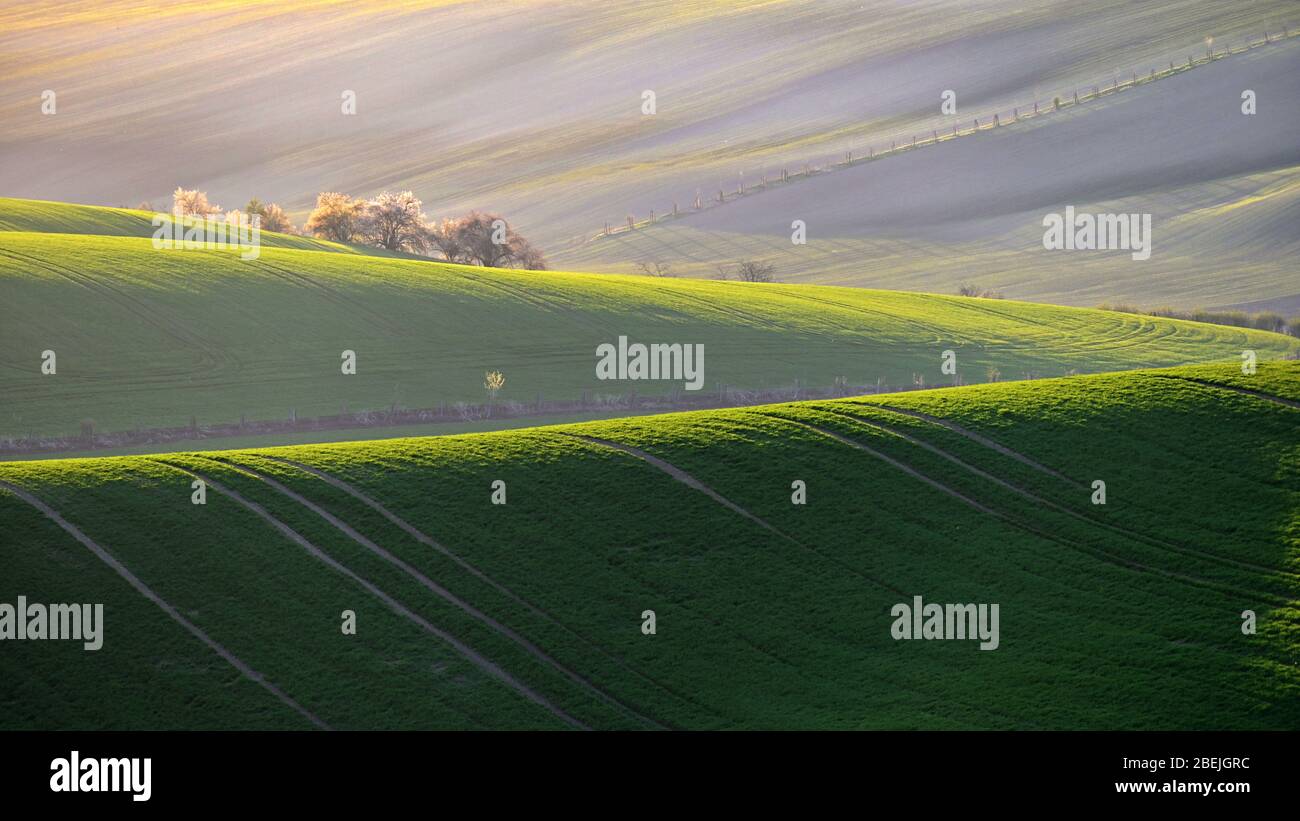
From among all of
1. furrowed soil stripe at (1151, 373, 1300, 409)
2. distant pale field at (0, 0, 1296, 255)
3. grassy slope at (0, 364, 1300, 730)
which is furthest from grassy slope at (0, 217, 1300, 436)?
distant pale field at (0, 0, 1296, 255)

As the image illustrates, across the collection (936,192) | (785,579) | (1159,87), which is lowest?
(785,579)

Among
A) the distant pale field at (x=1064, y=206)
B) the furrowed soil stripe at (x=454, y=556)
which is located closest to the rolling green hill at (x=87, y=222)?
the distant pale field at (x=1064, y=206)

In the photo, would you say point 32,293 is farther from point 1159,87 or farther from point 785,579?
point 1159,87

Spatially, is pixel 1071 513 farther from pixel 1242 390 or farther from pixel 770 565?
pixel 1242 390

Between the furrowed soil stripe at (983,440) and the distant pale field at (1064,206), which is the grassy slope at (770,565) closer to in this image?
the furrowed soil stripe at (983,440)

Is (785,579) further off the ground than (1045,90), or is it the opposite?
(1045,90)

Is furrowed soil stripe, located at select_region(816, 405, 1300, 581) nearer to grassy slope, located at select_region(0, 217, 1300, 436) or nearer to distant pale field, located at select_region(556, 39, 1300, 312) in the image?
grassy slope, located at select_region(0, 217, 1300, 436)

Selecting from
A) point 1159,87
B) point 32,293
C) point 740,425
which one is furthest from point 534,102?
point 740,425
